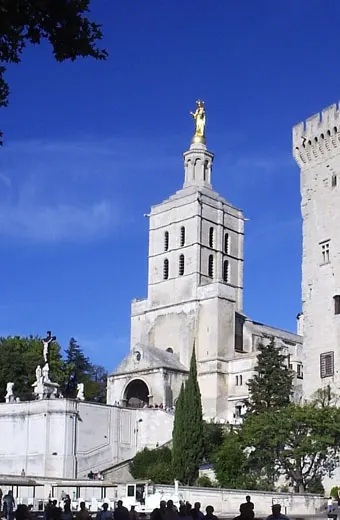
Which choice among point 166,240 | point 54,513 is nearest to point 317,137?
point 166,240

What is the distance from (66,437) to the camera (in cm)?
5650

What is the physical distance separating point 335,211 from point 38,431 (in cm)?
2268

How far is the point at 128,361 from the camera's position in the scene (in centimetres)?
7181

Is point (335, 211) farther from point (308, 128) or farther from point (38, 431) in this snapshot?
point (38, 431)

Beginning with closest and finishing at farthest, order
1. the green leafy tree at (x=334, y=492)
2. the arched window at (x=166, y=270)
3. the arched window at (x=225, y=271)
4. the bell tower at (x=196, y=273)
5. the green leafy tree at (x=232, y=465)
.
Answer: the green leafy tree at (x=334, y=492) → the green leafy tree at (x=232, y=465) → the bell tower at (x=196, y=273) → the arched window at (x=166, y=270) → the arched window at (x=225, y=271)

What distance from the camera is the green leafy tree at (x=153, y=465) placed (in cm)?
5119

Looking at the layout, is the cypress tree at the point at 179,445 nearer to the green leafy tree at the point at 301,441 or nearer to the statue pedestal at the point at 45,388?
the green leafy tree at the point at 301,441

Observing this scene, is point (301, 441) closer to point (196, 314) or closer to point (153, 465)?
point (153, 465)

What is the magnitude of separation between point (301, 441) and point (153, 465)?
1523cm

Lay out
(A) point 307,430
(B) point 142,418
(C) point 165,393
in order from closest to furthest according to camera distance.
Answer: (A) point 307,430
(B) point 142,418
(C) point 165,393

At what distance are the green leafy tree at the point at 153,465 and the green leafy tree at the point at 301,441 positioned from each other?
9.63m

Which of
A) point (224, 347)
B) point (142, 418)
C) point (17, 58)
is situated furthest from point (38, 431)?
point (17, 58)

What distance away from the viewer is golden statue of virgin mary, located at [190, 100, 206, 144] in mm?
82188

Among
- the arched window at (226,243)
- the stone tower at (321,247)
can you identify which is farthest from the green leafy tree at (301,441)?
the arched window at (226,243)
